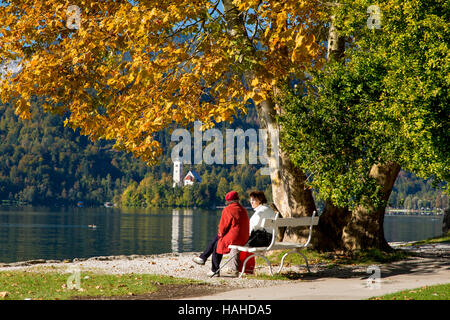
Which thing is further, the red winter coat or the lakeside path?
the red winter coat

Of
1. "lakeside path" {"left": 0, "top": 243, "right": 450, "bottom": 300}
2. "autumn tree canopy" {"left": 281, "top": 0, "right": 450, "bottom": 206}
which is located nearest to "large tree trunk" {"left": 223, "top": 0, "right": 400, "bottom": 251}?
"autumn tree canopy" {"left": 281, "top": 0, "right": 450, "bottom": 206}

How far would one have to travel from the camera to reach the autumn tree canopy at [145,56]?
561 inches

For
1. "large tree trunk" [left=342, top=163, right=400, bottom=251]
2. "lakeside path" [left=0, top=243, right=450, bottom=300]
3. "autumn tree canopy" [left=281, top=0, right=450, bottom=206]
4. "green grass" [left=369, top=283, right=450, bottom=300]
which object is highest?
"autumn tree canopy" [left=281, top=0, right=450, bottom=206]

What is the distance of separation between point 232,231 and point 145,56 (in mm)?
5297

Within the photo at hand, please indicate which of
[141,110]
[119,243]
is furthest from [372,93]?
[119,243]

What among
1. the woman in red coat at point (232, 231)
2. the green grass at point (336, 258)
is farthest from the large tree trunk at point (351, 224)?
the woman in red coat at point (232, 231)

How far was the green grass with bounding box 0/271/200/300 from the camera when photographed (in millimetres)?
9734

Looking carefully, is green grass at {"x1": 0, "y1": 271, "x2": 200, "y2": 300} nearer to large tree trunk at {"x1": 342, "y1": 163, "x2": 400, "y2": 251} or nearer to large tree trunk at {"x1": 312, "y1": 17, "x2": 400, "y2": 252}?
large tree trunk at {"x1": 312, "y1": 17, "x2": 400, "y2": 252}

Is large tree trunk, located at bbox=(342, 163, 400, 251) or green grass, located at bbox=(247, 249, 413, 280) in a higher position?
large tree trunk, located at bbox=(342, 163, 400, 251)

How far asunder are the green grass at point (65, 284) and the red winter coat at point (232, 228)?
1200mm

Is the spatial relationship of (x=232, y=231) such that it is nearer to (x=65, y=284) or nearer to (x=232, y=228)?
(x=232, y=228)

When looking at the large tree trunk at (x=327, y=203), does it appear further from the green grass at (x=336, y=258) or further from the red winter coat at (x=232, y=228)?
the red winter coat at (x=232, y=228)

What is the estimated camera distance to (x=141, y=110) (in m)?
16.2
